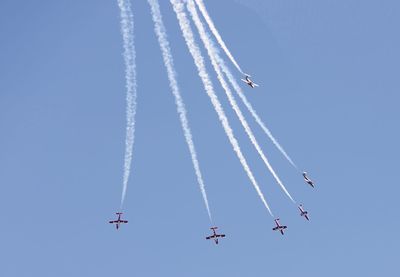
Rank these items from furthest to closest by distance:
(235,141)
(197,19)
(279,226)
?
(279,226) < (235,141) < (197,19)

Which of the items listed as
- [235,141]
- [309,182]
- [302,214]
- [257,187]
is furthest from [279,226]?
[235,141]

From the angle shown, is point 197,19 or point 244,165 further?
point 244,165

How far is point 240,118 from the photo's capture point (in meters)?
38.5

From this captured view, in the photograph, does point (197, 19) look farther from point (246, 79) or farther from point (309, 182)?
point (309, 182)

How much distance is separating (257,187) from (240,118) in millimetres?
6909

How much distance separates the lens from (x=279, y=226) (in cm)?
5456

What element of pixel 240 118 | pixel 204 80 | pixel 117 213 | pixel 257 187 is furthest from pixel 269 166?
pixel 117 213

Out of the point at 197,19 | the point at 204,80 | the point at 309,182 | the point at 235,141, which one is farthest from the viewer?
the point at 309,182

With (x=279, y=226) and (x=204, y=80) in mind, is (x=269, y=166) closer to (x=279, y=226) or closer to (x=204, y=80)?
(x=204, y=80)

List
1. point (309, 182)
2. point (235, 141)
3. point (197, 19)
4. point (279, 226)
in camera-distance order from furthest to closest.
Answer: point (279, 226), point (309, 182), point (235, 141), point (197, 19)

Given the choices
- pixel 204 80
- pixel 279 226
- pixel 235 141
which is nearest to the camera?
pixel 204 80

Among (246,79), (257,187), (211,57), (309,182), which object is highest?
(246,79)

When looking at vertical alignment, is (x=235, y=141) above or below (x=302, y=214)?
below

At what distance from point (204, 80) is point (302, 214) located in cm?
2545
